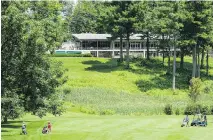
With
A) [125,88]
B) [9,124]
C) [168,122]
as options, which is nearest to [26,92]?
[9,124]

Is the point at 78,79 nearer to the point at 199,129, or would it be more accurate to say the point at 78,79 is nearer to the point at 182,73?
the point at 182,73

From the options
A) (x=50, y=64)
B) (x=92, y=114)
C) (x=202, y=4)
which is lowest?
(x=92, y=114)

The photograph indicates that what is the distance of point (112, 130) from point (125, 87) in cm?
3395

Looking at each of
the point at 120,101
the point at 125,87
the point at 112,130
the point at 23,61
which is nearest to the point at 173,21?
the point at 125,87

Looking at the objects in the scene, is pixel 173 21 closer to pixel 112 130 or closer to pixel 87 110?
pixel 87 110

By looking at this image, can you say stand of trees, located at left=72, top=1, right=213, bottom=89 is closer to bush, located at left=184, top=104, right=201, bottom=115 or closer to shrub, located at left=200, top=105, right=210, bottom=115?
shrub, located at left=200, top=105, right=210, bottom=115

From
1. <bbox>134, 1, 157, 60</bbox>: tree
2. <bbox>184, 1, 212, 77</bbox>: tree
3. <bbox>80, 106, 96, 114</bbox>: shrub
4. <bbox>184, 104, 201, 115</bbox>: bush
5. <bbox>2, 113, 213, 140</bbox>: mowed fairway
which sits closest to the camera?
<bbox>2, 113, 213, 140</bbox>: mowed fairway

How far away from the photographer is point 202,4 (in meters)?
68.5

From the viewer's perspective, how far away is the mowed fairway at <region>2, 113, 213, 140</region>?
30.9m

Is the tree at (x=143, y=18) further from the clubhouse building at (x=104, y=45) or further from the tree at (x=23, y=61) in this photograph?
the tree at (x=23, y=61)

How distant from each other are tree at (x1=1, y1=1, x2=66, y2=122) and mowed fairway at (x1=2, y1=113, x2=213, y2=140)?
250cm

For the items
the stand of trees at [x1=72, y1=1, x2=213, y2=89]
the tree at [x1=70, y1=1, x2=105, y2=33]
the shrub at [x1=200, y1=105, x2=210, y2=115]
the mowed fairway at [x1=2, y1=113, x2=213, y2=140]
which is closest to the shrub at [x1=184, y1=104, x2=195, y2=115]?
the shrub at [x1=200, y1=105, x2=210, y2=115]

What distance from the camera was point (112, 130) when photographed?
33.9m

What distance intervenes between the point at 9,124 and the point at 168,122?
15512mm
